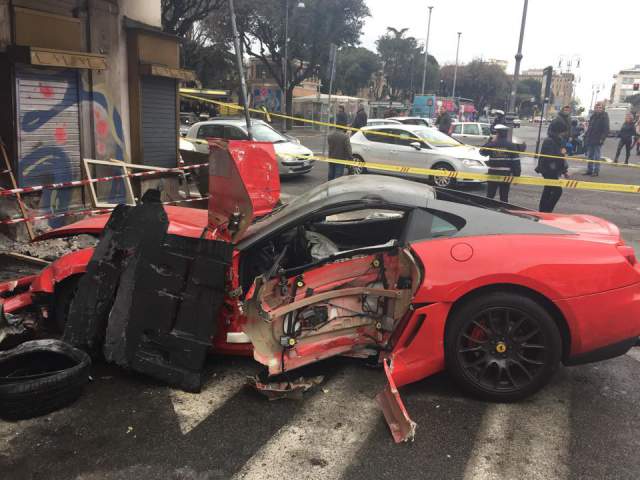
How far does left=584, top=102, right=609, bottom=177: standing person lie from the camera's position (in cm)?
1480

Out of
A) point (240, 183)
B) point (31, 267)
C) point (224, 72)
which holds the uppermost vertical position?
point (224, 72)

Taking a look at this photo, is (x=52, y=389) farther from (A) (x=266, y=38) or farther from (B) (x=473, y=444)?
(A) (x=266, y=38)

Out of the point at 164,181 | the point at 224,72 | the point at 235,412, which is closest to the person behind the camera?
the point at 235,412

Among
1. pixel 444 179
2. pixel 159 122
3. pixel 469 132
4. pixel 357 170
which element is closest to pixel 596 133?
pixel 444 179

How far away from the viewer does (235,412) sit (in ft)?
10.6

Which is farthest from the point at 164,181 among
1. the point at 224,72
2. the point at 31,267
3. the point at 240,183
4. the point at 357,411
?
the point at 224,72

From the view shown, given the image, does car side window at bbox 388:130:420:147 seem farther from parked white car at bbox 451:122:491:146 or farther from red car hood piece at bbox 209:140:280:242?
parked white car at bbox 451:122:491:146

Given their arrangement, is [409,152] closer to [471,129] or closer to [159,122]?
[159,122]

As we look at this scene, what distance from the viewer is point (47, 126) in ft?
24.6

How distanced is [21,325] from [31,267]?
7.24 ft

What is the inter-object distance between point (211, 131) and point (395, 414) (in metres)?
12.3

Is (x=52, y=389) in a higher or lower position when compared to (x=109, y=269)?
lower

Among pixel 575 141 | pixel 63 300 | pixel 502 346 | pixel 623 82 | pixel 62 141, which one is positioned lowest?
pixel 63 300

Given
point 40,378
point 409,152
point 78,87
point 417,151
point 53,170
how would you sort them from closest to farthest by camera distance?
point 40,378 < point 53,170 < point 78,87 < point 417,151 < point 409,152
